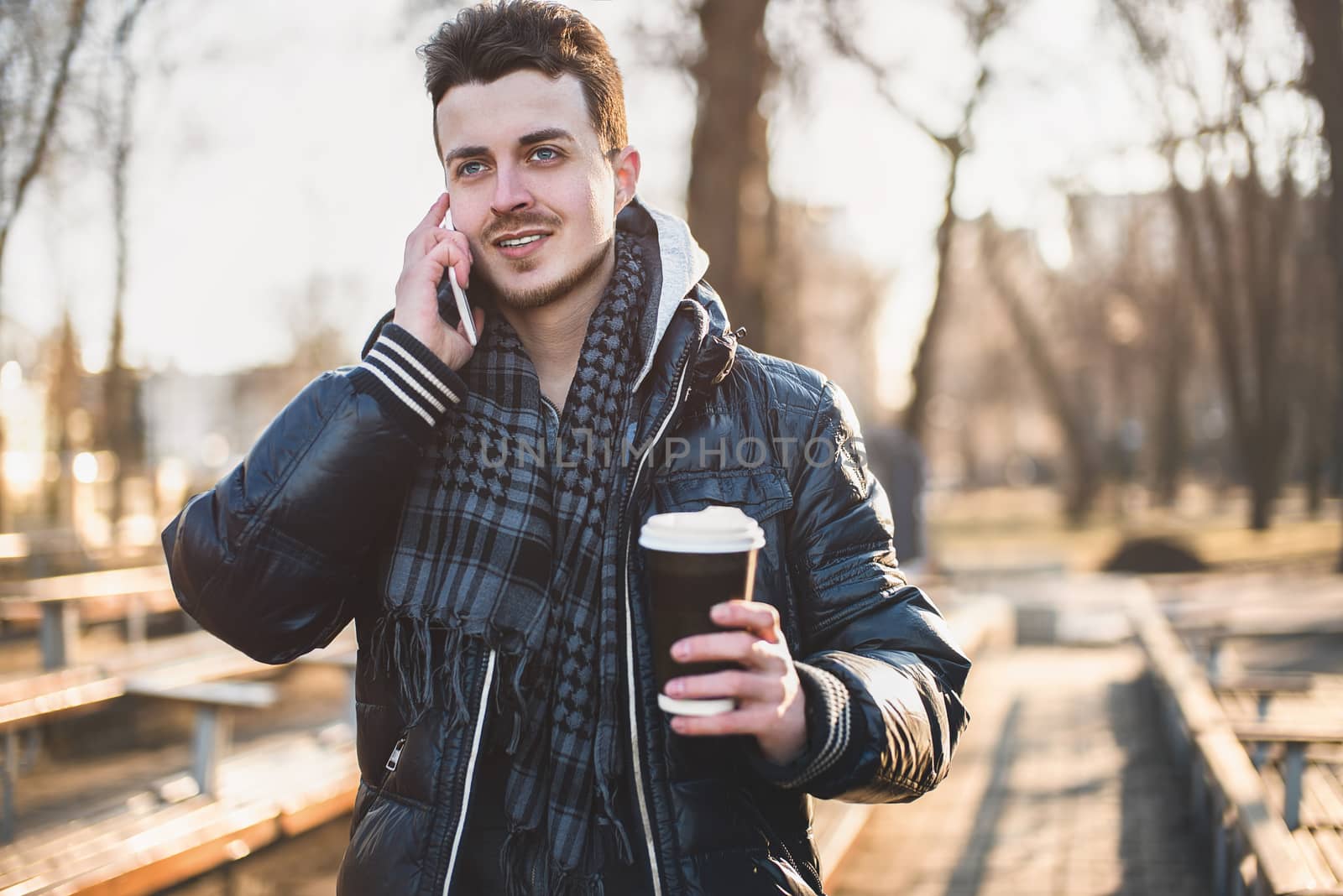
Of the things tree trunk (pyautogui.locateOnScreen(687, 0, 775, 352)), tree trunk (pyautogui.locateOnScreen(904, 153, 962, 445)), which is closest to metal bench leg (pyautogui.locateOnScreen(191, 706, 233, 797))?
tree trunk (pyautogui.locateOnScreen(687, 0, 775, 352))

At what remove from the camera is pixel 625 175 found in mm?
2314

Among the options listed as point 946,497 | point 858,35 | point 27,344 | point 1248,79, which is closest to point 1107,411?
point 946,497

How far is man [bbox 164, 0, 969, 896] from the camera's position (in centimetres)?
178

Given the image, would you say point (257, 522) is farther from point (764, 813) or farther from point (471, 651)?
point (764, 813)

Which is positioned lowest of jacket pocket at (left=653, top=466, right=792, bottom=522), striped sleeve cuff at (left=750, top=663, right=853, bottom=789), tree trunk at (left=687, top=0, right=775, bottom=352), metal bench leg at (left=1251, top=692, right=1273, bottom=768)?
metal bench leg at (left=1251, top=692, right=1273, bottom=768)

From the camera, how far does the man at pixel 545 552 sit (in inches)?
70.2

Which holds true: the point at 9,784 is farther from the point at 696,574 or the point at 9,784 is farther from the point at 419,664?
the point at 696,574

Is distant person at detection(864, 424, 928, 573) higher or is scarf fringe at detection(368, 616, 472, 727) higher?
scarf fringe at detection(368, 616, 472, 727)

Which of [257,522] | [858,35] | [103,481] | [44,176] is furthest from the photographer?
[103,481]

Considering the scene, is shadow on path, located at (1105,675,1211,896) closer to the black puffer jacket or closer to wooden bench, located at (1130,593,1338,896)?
wooden bench, located at (1130,593,1338,896)

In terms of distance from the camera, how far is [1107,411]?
51.7m

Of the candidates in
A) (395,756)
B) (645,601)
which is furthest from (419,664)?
(645,601)

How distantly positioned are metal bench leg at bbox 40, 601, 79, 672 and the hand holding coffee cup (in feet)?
23.5

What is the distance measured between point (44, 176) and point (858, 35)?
8.80 meters
